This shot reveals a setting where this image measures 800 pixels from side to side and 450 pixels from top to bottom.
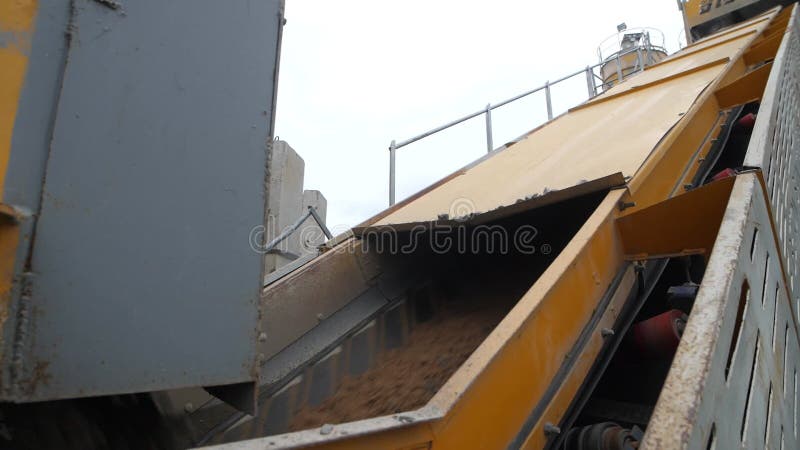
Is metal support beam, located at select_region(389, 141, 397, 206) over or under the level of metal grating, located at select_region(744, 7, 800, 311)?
over

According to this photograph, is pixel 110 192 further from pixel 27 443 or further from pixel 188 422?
pixel 188 422

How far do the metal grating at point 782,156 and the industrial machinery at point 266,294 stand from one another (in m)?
0.03

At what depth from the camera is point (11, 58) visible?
1.19m

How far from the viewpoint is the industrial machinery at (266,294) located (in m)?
1.17

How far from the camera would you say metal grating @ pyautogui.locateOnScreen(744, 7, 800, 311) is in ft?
6.85

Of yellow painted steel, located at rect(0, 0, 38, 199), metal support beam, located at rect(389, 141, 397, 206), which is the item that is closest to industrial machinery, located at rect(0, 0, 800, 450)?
yellow painted steel, located at rect(0, 0, 38, 199)

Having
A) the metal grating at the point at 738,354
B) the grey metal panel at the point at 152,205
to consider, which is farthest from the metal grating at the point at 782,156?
the grey metal panel at the point at 152,205

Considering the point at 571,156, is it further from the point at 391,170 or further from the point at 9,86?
the point at 9,86

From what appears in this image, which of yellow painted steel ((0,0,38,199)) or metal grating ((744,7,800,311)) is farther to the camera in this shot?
metal grating ((744,7,800,311))

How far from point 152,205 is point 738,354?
5.48ft

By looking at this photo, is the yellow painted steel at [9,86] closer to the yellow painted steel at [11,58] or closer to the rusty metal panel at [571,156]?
the yellow painted steel at [11,58]

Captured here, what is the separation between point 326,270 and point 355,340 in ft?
1.48

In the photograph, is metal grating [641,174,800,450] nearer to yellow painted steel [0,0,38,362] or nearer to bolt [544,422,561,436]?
bolt [544,422,561,436]

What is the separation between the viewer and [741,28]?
6559 millimetres
